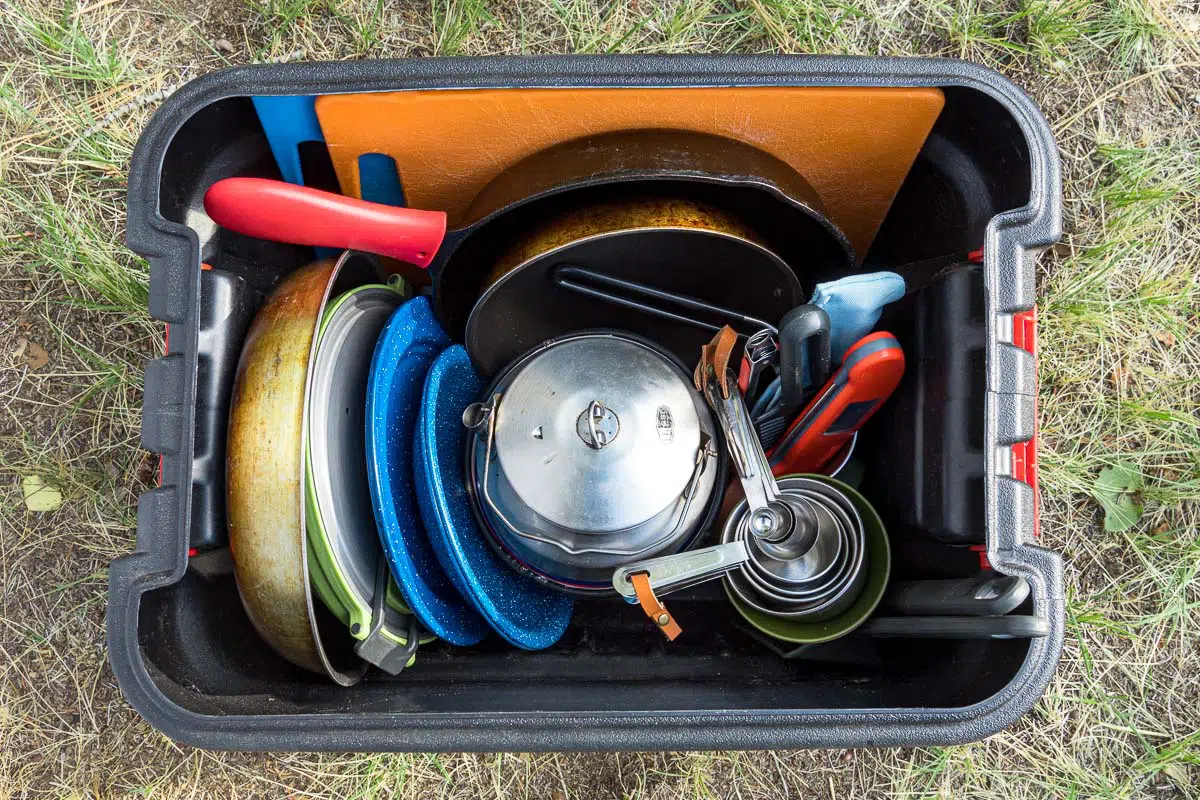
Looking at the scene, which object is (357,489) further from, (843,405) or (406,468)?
(843,405)

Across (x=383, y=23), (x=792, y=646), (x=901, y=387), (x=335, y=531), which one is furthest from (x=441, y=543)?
(x=383, y=23)

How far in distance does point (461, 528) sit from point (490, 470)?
0.07 metres

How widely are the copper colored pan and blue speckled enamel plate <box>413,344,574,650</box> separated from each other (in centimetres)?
14

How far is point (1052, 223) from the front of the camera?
77 centimetres

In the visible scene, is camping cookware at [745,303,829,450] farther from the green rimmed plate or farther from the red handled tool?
the green rimmed plate

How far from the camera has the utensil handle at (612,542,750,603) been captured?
792 millimetres

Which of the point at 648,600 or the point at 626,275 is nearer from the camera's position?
the point at 648,600

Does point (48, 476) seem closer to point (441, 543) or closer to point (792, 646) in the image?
point (441, 543)

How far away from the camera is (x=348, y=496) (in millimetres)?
849

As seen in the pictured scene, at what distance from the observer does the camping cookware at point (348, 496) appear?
793mm

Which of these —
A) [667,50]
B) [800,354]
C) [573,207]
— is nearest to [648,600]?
[800,354]

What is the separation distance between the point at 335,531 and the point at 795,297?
0.55m

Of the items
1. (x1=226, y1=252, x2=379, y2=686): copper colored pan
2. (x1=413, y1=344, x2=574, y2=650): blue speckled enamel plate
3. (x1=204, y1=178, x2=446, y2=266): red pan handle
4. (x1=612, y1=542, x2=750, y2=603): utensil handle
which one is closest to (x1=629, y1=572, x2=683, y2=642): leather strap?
(x1=612, y1=542, x2=750, y2=603): utensil handle

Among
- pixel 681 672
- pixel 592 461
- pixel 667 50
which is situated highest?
pixel 667 50
